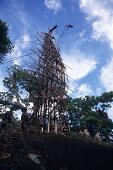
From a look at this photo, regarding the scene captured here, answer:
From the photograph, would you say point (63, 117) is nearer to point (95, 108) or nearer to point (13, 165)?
point (13, 165)

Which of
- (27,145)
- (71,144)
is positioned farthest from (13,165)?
(71,144)

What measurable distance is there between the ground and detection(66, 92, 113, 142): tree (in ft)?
41.1

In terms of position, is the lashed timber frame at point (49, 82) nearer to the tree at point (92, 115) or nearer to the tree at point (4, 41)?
the tree at point (4, 41)

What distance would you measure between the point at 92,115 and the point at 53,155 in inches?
605

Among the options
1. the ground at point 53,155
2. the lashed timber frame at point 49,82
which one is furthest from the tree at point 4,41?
the ground at point 53,155

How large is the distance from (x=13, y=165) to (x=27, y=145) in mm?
1040

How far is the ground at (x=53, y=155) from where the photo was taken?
289 cm

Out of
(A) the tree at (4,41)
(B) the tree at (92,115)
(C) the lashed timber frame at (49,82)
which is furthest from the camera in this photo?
(B) the tree at (92,115)

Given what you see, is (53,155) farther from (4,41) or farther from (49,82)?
(4,41)

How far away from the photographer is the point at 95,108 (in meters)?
19.5

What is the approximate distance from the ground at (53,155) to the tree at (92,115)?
41.1 feet

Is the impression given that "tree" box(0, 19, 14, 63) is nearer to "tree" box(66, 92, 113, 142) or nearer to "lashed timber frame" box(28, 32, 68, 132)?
"lashed timber frame" box(28, 32, 68, 132)

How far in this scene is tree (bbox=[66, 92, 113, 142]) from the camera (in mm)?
16922

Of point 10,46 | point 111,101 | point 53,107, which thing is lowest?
point 53,107
